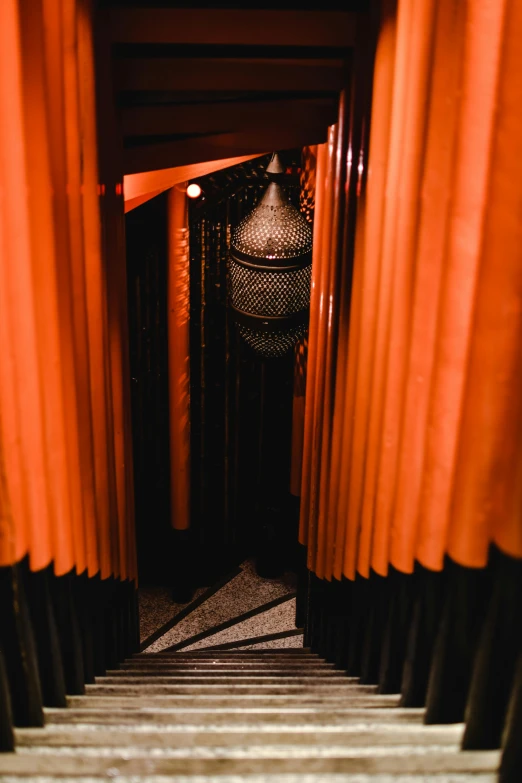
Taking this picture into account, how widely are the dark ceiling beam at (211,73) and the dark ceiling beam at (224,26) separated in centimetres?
11

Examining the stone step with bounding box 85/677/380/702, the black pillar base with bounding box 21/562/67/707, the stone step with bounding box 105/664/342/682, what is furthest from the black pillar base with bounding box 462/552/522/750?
the stone step with bounding box 105/664/342/682

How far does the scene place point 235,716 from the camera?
165cm

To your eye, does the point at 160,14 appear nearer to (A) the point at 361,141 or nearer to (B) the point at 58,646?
(A) the point at 361,141

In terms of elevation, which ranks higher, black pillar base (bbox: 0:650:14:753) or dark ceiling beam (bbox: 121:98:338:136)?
dark ceiling beam (bbox: 121:98:338:136)

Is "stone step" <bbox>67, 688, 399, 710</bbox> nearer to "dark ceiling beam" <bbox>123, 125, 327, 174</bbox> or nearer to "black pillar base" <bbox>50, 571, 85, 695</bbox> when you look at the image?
"black pillar base" <bbox>50, 571, 85, 695</bbox>

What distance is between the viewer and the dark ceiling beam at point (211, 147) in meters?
2.61

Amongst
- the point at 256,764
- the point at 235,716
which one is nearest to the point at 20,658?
the point at 235,716

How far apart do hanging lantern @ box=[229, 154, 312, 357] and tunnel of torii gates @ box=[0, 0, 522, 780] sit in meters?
0.54

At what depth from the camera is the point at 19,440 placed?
160cm

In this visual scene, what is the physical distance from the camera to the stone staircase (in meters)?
1.27

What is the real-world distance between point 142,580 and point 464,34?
4.45 meters

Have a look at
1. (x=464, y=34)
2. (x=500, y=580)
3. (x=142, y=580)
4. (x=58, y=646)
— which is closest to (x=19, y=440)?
(x=58, y=646)

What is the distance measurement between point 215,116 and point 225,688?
5.66 feet

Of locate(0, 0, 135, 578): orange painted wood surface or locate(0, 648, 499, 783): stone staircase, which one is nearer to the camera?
locate(0, 648, 499, 783): stone staircase
